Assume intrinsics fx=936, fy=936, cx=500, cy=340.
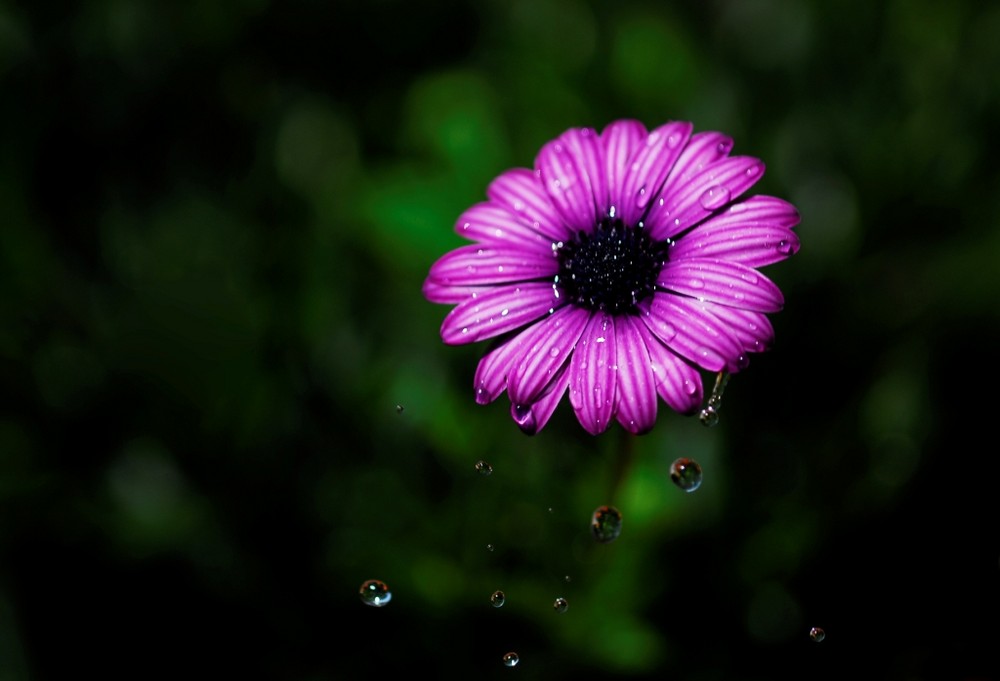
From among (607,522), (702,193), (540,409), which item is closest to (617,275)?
(702,193)

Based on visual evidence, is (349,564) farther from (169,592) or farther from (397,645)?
(169,592)

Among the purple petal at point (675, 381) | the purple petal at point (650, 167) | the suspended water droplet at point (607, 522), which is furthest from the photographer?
the suspended water droplet at point (607, 522)

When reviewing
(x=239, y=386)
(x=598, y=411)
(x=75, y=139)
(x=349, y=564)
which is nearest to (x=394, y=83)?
(x=75, y=139)

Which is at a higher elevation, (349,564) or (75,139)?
(75,139)

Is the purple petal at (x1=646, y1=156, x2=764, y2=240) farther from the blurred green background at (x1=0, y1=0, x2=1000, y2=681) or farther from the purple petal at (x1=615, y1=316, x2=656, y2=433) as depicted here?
the blurred green background at (x1=0, y1=0, x2=1000, y2=681)

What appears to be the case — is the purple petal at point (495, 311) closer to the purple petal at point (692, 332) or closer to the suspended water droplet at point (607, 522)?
the purple petal at point (692, 332)

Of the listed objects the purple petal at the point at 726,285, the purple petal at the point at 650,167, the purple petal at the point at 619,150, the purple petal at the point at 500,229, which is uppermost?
the purple petal at the point at 619,150

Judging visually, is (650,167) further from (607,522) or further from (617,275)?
(607,522)

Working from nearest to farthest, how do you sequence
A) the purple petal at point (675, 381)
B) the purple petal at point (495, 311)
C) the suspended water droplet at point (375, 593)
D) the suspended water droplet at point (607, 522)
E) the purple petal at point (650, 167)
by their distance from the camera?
the purple petal at point (675, 381) → the purple petal at point (495, 311) → the purple petal at point (650, 167) → the suspended water droplet at point (607, 522) → the suspended water droplet at point (375, 593)

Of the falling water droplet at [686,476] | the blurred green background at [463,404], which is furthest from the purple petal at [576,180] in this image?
the blurred green background at [463,404]
